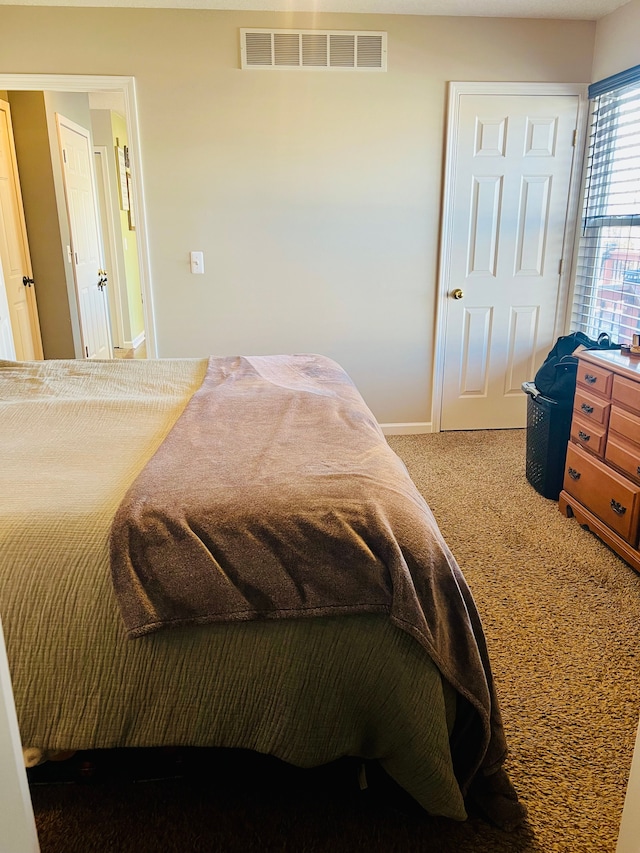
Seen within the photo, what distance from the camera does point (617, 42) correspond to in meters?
3.39

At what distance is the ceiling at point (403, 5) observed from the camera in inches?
128

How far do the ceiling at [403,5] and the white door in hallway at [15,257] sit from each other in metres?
1.21

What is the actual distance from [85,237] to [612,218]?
3948 millimetres

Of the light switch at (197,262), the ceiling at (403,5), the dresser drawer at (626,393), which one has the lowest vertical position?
the dresser drawer at (626,393)

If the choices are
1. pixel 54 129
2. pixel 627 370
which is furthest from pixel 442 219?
pixel 54 129

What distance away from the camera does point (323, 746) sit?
1350mm

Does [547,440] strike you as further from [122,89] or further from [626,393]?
[122,89]

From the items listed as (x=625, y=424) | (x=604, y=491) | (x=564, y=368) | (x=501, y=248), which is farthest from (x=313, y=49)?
(x=604, y=491)

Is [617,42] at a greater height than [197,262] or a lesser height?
greater

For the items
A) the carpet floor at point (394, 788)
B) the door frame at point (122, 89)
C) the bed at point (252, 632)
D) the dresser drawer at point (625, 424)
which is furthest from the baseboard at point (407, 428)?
the bed at point (252, 632)

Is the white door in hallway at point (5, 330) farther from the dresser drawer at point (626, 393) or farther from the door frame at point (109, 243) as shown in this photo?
the dresser drawer at point (626, 393)

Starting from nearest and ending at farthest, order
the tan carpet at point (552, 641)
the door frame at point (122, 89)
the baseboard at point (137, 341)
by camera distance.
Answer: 1. the tan carpet at point (552, 641)
2. the door frame at point (122, 89)
3. the baseboard at point (137, 341)

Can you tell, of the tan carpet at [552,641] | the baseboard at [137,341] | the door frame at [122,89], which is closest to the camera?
the tan carpet at [552,641]

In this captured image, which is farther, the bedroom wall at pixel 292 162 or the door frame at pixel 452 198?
the door frame at pixel 452 198
